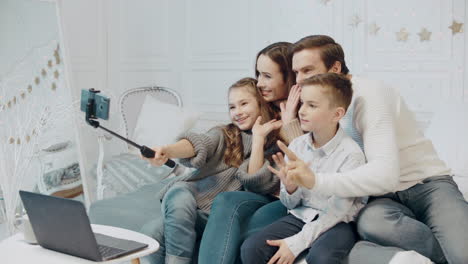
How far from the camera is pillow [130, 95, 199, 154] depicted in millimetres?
3170

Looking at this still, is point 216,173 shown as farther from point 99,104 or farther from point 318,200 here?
point 99,104

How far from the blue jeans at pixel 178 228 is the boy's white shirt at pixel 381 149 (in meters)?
0.54

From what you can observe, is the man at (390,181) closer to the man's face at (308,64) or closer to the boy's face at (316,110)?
the man's face at (308,64)

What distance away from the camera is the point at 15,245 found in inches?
67.1

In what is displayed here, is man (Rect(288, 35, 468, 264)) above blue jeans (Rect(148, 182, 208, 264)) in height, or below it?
above

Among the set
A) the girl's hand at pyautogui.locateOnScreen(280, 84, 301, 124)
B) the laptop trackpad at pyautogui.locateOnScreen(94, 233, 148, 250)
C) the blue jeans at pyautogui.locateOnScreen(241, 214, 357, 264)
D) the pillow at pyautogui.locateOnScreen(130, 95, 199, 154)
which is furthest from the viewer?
the pillow at pyautogui.locateOnScreen(130, 95, 199, 154)

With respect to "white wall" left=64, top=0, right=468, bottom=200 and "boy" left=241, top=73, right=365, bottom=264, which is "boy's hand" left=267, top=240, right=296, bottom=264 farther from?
"white wall" left=64, top=0, right=468, bottom=200

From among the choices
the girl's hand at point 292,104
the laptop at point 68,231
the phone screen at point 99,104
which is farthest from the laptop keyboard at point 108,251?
the girl's hand at point 292,104

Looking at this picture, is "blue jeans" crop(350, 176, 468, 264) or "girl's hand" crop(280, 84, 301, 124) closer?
"blue jeans" crop(350, 176, 468, 264)

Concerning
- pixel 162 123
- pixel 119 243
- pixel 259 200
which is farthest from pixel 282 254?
pixel 162 123

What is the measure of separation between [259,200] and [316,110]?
0.47 m

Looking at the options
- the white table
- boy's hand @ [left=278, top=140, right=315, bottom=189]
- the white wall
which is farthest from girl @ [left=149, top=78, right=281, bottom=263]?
the white wall

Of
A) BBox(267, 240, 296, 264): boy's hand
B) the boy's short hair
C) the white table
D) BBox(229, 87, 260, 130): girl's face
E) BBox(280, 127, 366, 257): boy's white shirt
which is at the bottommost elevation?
BBox(267, 240, 296, 264): boy's hand

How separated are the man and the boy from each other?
6 cm
